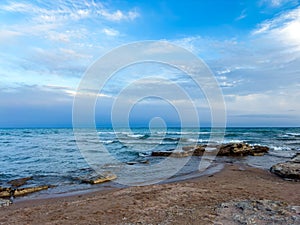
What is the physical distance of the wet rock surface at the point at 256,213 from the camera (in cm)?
486

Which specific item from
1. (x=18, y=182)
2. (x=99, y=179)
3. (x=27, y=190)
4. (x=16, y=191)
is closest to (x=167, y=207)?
(x=99, y=179)

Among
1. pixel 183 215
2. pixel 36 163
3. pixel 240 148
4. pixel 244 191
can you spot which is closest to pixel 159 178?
pixel 244 191

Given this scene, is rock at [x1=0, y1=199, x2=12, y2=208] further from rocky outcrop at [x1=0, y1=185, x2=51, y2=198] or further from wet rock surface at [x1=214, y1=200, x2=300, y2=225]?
wet rock surface at [x1=214, y1=200, x2=300, y2=225]

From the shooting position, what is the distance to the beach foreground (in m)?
5.18

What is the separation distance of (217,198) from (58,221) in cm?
400

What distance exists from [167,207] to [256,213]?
198 centimetres

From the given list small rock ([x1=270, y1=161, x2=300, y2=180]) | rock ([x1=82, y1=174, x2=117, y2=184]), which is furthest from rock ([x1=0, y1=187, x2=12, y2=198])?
small rock ([x1=270, y1=161, x2=300, y2=180])

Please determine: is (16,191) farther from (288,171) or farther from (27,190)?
(288,171)

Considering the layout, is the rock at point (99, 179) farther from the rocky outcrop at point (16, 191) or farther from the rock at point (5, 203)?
the rock at point (5, 203)

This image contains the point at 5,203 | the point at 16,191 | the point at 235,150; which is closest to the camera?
the point at 5,203

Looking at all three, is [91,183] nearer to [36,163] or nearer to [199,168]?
[199,168]

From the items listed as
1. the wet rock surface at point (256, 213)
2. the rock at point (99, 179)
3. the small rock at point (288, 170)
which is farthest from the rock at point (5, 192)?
the small rock at point (288, 170)

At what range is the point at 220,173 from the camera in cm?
1150

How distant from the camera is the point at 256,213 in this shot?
205 inches
